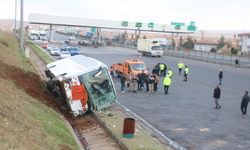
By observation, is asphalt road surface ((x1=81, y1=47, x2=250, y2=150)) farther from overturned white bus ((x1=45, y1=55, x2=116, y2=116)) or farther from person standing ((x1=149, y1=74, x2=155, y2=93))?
overturned white bus ((x1=45, y1=55, x2=116, y2=116))

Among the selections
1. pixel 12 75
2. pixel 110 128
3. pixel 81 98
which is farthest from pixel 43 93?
pixel 110 128

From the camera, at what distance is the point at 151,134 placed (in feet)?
55.8

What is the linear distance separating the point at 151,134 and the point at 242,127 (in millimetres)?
4490

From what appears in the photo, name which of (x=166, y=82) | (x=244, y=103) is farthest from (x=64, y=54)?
(x=244, y=103)

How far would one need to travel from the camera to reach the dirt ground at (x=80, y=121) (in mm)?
15319

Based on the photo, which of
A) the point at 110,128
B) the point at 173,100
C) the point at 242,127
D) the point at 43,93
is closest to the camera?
the point at 110,128

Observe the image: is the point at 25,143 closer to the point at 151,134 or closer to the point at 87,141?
the point at 87,141

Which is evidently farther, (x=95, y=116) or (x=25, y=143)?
(x=95, y=116)

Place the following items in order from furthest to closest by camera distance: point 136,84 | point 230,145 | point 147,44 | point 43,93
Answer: point 147,44, point 136,84, point 43,93, point 230,145

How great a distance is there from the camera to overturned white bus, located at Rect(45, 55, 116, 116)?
19.2 meters

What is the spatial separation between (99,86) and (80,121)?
6.72 ft

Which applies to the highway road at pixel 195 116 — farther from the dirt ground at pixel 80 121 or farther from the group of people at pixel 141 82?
the dirt ground at pixel 80 121

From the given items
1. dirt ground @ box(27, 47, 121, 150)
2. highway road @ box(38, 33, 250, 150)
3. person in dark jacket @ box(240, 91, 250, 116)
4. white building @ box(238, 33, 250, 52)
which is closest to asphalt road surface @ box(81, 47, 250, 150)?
highway road @ box(38, 33, 250, 150)

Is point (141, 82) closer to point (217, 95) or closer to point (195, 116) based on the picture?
point (217, 95)
